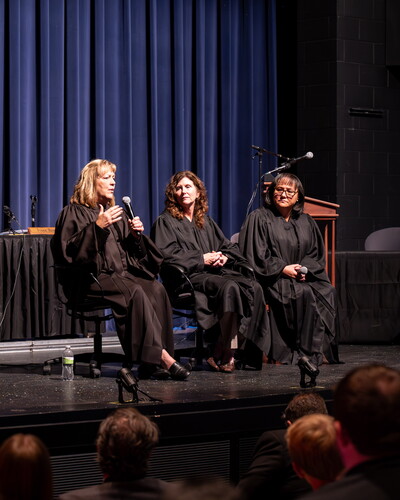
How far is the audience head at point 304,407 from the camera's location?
3.08 m

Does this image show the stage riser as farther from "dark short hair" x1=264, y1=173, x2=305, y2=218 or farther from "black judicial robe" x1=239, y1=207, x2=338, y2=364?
"dark short hair" x1=264, y1=173, x2=305, y2=218

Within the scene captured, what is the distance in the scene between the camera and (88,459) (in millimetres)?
3650

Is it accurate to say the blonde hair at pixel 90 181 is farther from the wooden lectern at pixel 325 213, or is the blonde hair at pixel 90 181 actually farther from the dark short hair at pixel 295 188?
the wooden lectern at pixel 325 213

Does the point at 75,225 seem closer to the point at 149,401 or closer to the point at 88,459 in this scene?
the point at 149,401

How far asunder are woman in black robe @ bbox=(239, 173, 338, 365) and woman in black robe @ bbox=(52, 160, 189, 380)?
2.78ft

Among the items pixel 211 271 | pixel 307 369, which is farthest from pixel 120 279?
pixel 307 369

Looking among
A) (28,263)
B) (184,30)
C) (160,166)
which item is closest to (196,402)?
(28,263)

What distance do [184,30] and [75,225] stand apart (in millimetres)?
4111

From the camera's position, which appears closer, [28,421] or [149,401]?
[28,421]

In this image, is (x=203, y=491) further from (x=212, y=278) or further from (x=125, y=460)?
(x=212, y=278)

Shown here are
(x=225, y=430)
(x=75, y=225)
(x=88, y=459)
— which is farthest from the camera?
(x=75, y=225)

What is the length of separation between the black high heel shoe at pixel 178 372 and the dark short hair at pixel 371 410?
3.40 meters

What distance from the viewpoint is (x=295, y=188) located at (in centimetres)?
613

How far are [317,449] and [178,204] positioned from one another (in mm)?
3892
